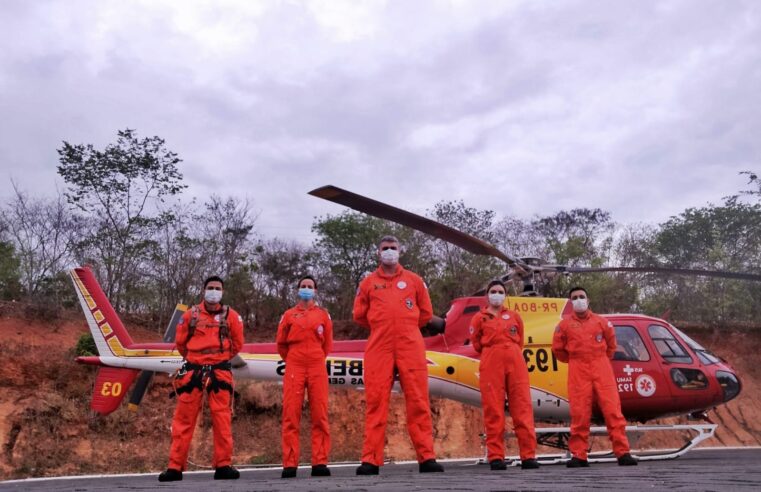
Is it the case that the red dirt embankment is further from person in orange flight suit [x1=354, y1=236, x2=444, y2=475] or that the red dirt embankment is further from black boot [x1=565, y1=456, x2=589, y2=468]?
person in orange flight suit [x1=354, y1=236, x2=444, y2=475]

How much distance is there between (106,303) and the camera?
11.1 m

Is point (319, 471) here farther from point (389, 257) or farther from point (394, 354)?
point (389, 257)

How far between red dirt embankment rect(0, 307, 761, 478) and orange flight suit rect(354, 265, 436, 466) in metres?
8.81

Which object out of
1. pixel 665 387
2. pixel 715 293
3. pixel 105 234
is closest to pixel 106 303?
pixel 665 387

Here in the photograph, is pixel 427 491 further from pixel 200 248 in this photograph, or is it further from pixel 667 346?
pixel 200 248

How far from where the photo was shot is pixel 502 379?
7.26 m

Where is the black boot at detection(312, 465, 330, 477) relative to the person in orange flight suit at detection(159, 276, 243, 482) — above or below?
below

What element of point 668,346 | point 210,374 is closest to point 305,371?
point 210,374

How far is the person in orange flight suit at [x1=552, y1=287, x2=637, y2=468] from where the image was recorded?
23.3 feet

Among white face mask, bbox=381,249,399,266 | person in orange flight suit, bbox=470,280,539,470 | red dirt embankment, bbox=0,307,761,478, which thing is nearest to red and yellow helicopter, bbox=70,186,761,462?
person in orange flight suit, bbox=470,280,539,470

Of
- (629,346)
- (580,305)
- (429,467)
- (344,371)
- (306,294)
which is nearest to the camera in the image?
(429,467)

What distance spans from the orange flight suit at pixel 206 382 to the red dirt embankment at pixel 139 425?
7.57 metres

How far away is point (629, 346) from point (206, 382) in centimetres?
596

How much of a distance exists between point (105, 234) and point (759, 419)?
21.1 metres
